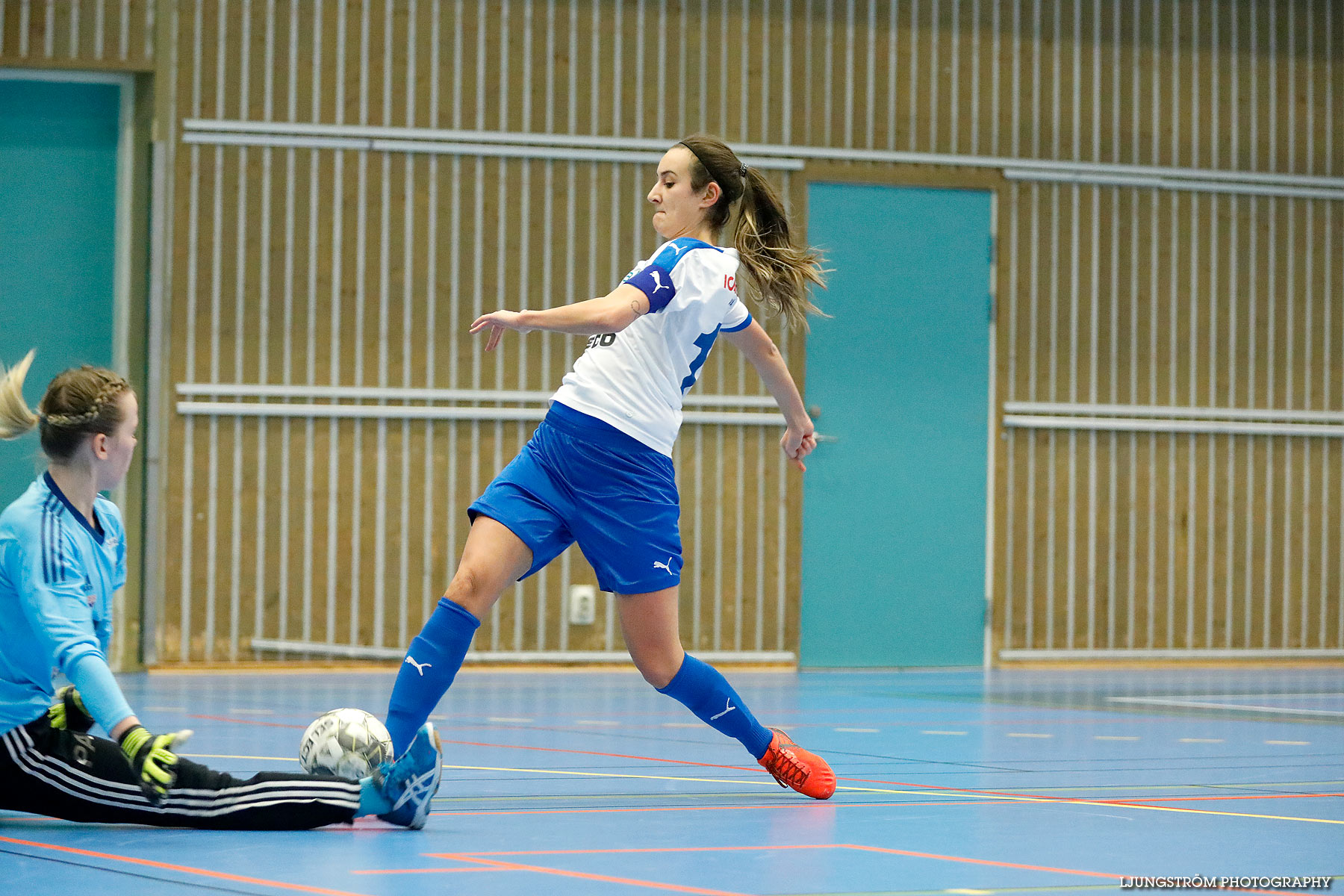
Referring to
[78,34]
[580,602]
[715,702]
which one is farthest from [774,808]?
[78,34]

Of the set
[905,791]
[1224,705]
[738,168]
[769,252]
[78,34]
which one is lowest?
[1224,705]

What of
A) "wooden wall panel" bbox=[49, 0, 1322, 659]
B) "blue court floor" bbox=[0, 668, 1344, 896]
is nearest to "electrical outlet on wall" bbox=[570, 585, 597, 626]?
"wooden wall panel" bbox=[49, 0, 1322, 659]

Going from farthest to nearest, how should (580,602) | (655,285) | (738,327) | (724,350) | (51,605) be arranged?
(724,350), (580,602), (738,327), (655,285), (51,605)

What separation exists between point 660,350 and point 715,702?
870 mm

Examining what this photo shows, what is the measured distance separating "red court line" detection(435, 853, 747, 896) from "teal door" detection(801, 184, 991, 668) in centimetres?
858

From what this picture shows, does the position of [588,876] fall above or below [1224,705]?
above

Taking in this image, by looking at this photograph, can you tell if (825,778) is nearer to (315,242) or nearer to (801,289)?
(801,289)

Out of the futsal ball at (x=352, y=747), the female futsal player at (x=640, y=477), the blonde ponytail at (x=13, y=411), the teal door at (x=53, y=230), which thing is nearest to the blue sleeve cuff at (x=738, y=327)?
the female futsal player at (x=640, y=477)

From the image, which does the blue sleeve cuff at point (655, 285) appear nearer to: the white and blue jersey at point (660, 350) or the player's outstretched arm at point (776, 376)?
the white and blue jersey at point (660, 350)

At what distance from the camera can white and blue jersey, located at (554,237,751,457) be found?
427 cm

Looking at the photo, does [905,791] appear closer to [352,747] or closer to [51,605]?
[352,747]

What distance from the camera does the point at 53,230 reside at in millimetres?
10602

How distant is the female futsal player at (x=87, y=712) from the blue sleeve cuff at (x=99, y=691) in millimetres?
105

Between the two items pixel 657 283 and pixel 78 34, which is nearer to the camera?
pixel 657 283
